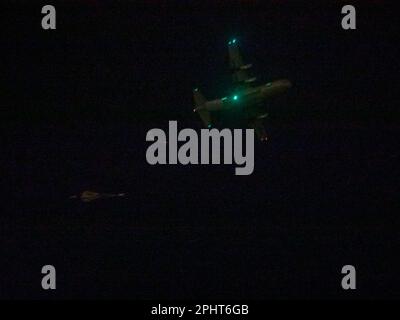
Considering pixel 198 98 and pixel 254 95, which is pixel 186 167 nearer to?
pixel 198 98

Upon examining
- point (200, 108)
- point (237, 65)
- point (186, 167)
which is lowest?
point (186, 167)

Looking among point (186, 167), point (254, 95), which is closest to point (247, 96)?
point (254, 95)

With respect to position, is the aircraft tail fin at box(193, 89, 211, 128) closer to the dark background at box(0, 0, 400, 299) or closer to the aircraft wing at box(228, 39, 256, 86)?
the dark background at box(0, 0, 400, 299)

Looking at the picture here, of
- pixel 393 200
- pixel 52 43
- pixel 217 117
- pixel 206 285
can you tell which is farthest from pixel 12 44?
pixel 393 200

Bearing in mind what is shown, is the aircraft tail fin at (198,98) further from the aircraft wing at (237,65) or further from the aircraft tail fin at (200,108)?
the aircraft wing at (237,65)

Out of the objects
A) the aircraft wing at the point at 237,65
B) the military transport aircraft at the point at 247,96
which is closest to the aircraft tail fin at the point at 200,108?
the military transport aircraft at the point at 247,96

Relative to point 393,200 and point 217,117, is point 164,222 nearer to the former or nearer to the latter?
point 217,117
